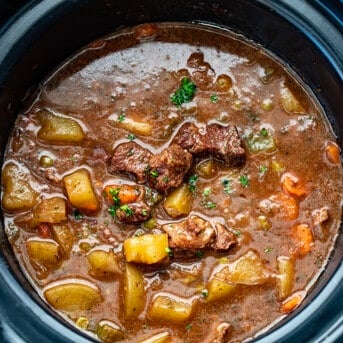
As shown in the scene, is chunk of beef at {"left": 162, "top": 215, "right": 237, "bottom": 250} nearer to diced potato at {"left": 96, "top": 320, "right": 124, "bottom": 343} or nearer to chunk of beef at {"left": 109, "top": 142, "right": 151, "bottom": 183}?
chunk of beef at {"left": 109, "top": 142, "right": 151, "bottom": 183}

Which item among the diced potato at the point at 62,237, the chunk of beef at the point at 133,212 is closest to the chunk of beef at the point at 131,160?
the chunk of beef at the point at 133,212

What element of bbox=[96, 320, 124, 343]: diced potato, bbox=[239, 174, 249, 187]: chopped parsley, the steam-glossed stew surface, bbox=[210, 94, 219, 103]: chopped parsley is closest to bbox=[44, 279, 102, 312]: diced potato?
the steam-glossed stew surface

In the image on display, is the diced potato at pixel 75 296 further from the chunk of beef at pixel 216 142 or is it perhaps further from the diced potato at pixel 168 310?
the chunk of beef at pixel 216 142

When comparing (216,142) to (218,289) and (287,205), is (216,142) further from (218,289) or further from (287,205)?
(218,289)

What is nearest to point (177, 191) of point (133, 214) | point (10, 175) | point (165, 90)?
point (133, 214)

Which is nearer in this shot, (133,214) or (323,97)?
(133,214)

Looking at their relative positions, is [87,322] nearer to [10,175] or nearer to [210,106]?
[10,175]
